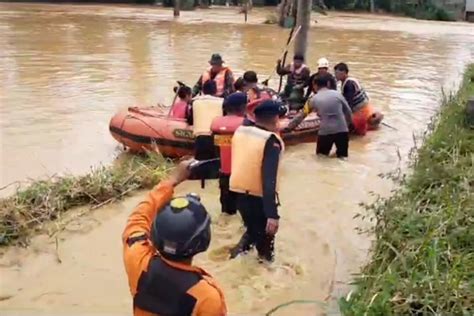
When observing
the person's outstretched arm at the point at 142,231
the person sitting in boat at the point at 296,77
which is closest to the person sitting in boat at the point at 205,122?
the person sitting in boat at the point at 296,77

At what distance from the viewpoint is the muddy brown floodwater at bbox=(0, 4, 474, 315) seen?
18.3 feet

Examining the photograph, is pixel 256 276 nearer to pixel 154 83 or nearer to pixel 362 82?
pixel 154 83

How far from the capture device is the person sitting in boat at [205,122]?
7676 millimetres

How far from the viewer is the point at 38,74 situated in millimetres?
17844

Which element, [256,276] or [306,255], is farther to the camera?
[306,255]

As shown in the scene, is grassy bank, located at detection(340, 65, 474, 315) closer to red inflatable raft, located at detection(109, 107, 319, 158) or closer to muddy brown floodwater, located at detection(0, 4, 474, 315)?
muddy brown floodwater, located at detection(0, 4, 474, 315)

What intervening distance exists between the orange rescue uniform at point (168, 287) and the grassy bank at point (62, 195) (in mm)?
3832

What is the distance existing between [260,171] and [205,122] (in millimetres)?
2712

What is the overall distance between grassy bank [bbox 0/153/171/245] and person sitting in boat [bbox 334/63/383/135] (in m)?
3.32

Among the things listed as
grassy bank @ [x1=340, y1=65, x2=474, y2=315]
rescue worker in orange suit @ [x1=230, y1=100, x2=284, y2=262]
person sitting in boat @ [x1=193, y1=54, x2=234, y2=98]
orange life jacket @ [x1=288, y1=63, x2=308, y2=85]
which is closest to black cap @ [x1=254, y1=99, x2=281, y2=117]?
rescue worker in orange suit @ [x1=230, y1=100, x2=284, y2=262]

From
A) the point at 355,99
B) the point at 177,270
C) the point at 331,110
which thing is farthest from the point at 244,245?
the point at 355,99

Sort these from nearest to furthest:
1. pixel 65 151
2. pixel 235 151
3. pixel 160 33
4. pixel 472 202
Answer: pixel 472 202 < pixel 235 151 < pixel 65 151 < pixel 160 33

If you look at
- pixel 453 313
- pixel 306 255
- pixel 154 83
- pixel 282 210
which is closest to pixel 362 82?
pixel 154 83

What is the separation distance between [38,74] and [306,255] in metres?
13.2
